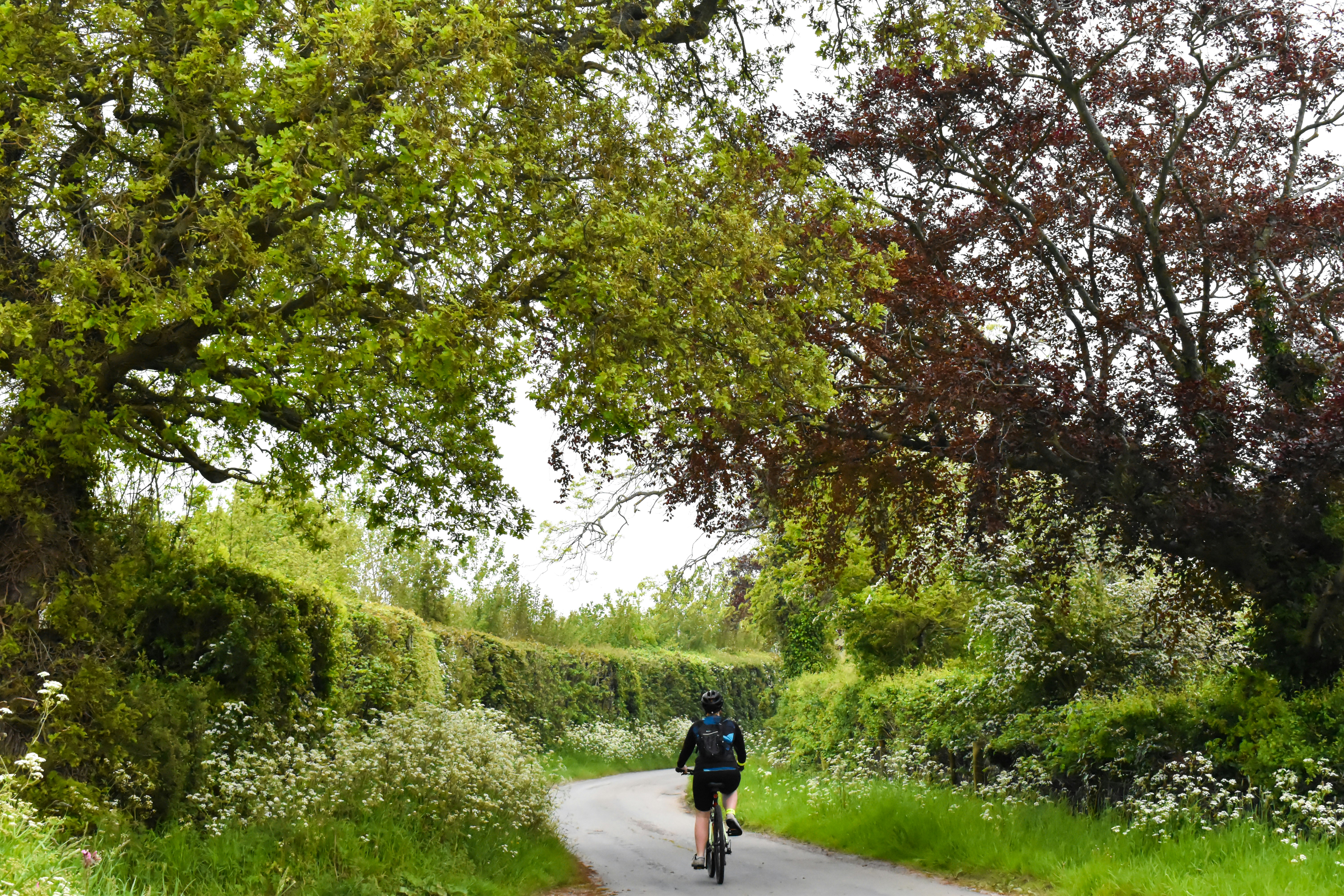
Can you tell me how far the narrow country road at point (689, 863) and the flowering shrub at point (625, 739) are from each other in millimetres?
11080

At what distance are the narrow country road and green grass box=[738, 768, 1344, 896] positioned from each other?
435 millimetres

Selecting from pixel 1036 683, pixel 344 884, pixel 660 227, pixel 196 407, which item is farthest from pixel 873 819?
pixel 196 407

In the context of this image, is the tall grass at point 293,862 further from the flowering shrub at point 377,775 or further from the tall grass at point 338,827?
the flowering shrub at point 377,775

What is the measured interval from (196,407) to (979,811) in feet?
32.3

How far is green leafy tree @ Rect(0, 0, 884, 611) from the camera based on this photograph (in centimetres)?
823

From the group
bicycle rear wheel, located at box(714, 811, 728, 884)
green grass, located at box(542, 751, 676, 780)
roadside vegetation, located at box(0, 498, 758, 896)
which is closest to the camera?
roadside vegetation, located at box(0, 498, 758, 896)

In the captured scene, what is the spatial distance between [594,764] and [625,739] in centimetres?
247

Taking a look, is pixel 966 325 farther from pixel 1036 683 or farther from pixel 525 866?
pixel 525 866

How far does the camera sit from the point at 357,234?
9.36m

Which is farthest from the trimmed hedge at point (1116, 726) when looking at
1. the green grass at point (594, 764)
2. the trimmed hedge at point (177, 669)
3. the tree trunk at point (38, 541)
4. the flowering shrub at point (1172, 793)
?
A: the green grass at point (594, 764)

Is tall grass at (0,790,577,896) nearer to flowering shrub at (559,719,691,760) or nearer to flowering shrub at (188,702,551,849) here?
flowering shrub at (188,702,551,849)

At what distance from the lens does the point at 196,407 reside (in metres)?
10.4

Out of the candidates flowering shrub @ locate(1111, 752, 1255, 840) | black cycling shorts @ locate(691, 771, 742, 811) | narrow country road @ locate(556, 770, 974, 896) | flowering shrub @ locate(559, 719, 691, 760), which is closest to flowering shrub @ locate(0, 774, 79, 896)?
narrow country road @ locate(556, 770, 974, 896)

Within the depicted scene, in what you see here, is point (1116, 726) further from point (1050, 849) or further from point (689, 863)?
point (689, 863)
